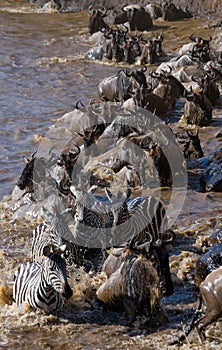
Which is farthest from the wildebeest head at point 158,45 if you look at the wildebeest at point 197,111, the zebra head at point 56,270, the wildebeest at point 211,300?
the wildebeest at point 211,300

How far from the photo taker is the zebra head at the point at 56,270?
25.4 ft

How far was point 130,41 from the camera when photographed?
2158 centimetres

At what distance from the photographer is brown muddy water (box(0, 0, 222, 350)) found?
793 cm

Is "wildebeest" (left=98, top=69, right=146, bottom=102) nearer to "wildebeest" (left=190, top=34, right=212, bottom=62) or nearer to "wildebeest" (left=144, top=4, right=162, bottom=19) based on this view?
"wildebeest" (left=190, top=34, right=212, bottom=62)

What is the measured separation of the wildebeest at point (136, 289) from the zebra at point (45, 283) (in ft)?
2.00

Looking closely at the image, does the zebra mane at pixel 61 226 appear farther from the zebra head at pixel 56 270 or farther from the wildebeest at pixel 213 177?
the wildebeest at pixel 213 177

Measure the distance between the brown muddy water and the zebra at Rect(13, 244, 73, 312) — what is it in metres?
0.14

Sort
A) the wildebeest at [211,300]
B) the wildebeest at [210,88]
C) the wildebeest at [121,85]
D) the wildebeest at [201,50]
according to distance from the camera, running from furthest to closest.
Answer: the wildebeest at [201,50], the wildebeest at [121,85], the wildebeest at [210,88], the wildebeest at [211,300]

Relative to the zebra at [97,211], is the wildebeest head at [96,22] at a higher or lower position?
higher

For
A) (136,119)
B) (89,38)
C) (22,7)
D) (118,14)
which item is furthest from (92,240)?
(22,7)

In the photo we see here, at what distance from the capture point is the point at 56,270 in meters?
7.91

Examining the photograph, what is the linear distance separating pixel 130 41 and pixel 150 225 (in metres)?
12.5

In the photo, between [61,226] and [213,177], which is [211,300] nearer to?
[61,226]

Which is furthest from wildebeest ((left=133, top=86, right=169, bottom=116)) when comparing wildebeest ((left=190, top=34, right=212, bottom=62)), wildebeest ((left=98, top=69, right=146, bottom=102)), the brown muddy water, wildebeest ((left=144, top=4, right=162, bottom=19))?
wildebeest ((left=144, top=4, right=162, bottom=19))
